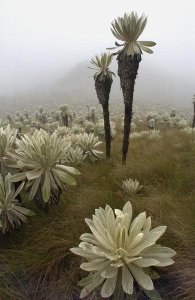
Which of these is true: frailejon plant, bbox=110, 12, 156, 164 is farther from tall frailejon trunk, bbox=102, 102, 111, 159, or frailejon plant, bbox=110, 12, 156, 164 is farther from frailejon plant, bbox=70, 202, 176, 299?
frailejon plant, bbox=70, 202, 176, 299

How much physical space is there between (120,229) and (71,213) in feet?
6.13

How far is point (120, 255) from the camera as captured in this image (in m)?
3.04

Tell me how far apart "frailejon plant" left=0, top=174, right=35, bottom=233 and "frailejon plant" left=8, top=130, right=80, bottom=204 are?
0.17 meters

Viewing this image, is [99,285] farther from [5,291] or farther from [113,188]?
[113,188]

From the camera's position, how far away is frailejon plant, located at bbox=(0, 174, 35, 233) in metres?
4.18

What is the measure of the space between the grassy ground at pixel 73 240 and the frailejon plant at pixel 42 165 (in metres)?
0.49

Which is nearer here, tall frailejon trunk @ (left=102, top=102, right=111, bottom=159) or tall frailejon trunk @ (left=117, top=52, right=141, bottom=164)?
tall frailejon trunk @ (left=117, top=52, right=141, bottom=164)

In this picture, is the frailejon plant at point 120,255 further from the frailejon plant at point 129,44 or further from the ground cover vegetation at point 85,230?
the frailejon plant at point 129,44

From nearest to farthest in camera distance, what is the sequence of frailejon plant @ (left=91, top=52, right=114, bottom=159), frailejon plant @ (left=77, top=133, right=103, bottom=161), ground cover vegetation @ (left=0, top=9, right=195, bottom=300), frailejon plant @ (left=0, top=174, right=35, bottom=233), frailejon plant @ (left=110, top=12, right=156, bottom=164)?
ground cover vegetation @ (left=0, top=9, right=195, bottom=300) < frailejon plant @ (left=0, top=174, right=35, bottom=233) < frailejon plant @ (left=110, top=12, right=156, bottom=164) < frailejon plant @ (left=91, top=52, right=114, bottom=159) < frailejon plant @ (left=77, top=133, right=103, bottom=161)

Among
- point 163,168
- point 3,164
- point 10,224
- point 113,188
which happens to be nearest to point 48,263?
point 10,224

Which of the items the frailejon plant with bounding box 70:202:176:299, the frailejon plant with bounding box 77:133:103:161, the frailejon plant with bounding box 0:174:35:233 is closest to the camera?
the frailejon plant with bounding box 70:202:176:299

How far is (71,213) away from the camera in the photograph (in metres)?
4.88

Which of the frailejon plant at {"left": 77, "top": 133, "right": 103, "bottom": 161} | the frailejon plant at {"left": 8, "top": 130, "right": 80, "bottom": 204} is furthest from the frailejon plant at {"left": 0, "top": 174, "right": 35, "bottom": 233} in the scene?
the frailejon plant at {"left": 77, "top": 133, "right": 103, "bottom": 161}

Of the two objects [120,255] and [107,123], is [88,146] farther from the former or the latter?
[120,255]
